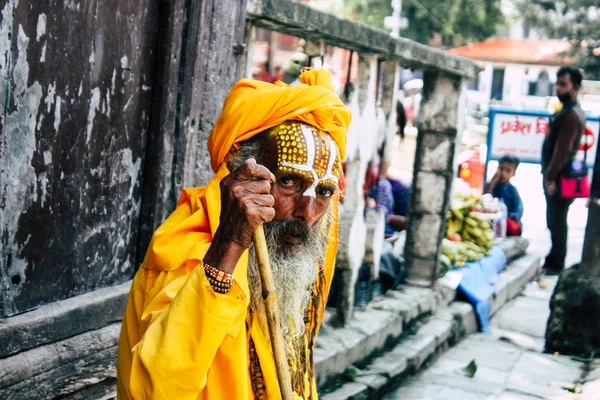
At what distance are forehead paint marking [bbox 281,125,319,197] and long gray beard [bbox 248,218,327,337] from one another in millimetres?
105

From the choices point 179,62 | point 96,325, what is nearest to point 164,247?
point 96,325

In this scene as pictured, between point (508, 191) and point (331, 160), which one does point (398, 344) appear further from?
point (508, 191)

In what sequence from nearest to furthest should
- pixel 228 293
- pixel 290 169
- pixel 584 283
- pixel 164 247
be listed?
pixel 228 293 < pixel 164 247 < pixel 290 169 < pixel 584 283

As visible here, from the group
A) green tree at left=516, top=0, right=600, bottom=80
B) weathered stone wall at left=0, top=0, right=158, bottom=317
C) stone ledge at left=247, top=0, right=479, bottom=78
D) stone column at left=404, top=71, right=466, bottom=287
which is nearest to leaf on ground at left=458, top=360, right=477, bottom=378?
stone column at left=404, top=71, right=466, bottom=287

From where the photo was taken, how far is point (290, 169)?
218 centimetres

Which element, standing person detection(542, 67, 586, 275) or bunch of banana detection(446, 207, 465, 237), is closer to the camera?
bunch of banana detection(446, 207, 465, 237)

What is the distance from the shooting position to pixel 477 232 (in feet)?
26.7

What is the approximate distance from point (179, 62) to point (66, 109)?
25.0 inches

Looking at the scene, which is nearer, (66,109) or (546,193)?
(66,109)

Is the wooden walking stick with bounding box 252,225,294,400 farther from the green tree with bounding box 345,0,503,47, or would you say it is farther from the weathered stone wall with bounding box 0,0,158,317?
the green tree with bounding box 345,0,503,47

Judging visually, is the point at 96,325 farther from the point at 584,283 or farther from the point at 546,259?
the point at 546,259

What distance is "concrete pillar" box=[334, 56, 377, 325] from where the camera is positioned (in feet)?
15.7

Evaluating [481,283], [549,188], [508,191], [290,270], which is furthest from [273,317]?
[508,191]

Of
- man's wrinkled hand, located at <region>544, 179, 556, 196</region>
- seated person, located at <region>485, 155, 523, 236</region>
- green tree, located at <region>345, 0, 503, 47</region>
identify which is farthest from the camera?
green tree, located at <region>345, 0, 503, 47</region>
